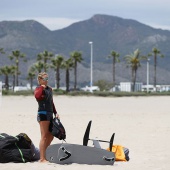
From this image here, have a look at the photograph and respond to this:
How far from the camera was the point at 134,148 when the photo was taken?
45.2 feet

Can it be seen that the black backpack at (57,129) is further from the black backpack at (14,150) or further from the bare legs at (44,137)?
the black backpack at (14,150)

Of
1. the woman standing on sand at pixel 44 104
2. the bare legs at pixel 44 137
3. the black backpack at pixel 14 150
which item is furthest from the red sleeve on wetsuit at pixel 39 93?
the black backpack at pixel 14 150

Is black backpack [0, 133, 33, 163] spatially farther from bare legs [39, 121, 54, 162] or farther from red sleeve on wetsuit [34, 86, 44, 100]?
red sleeve on wetsuit [34, 86, 44, 100]

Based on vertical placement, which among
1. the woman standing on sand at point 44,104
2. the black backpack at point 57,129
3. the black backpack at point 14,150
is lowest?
the black backpack at point 14,150

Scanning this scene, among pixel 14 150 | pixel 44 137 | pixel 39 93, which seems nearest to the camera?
pixel 39 93

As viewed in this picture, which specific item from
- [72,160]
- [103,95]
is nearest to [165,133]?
[72,160]

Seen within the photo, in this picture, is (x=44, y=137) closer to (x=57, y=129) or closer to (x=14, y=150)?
(x=57, y=129)

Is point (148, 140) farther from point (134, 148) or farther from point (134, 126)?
point (134, 126)

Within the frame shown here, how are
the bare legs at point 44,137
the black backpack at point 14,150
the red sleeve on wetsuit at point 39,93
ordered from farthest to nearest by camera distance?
the black backpack at point 14,150 → the bare legs at point 44,137 → the red sleeve on wetsuit at point 39,93

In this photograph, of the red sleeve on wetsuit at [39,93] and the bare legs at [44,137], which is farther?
the bare legs at [44,137]

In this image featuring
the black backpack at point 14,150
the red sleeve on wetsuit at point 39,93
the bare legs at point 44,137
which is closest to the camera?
the red sleeve on wetsuit at point 39,93

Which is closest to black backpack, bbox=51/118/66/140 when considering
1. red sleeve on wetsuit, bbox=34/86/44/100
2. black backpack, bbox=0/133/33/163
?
red sleeve on wetsuit, bbox=34/86/44/100

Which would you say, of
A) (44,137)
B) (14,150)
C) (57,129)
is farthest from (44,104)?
(14,150)

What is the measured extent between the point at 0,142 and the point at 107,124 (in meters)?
10.3
